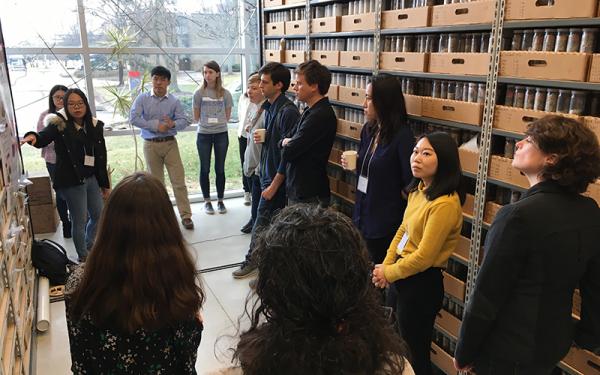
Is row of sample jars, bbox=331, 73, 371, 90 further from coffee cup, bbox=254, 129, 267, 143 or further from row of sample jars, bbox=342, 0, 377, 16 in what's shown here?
coffee cup, bbox=254, 129, 267, 143

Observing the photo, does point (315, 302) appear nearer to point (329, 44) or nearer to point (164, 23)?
point (329, 44)

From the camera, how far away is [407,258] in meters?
1.97

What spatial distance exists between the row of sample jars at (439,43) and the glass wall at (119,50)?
105 inches

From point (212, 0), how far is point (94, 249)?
4256 millimetres

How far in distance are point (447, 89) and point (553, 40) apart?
0.65 metres

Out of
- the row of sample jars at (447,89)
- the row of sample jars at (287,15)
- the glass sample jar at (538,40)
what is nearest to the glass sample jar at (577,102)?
the glass sample jar at (538,40)

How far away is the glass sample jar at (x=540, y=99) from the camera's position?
190cm

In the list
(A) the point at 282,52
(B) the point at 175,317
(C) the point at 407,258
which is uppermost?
(A) the point at 282,52

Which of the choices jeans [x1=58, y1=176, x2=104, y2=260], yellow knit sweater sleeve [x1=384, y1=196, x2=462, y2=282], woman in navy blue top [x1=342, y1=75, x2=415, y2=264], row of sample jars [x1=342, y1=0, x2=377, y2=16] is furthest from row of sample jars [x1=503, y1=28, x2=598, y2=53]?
jeans [x1=58, y1=176, x2=104, y2=260]

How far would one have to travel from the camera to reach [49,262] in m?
3.26

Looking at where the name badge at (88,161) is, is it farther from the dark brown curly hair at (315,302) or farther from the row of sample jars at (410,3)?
the dark brown curly hair at (315,302)

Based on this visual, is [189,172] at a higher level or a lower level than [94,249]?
lower

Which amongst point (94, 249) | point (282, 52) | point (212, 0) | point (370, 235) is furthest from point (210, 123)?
point (94, 249)

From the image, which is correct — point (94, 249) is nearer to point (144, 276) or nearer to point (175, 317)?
point (144, 276)
